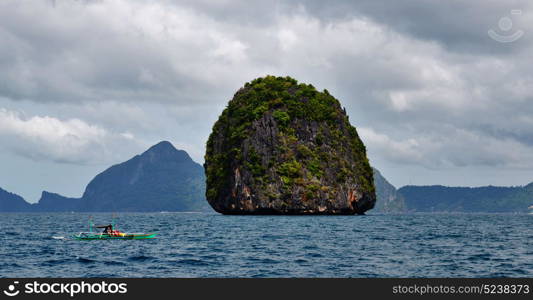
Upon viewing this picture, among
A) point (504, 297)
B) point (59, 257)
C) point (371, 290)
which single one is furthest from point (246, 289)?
point (59, 257)

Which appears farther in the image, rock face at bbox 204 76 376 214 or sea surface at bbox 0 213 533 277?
rock face at bbox 204 76 376 214

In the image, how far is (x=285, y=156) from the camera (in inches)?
4843

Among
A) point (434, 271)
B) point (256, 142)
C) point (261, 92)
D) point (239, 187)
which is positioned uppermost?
point (261, 92)

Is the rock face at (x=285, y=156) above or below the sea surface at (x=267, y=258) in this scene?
above

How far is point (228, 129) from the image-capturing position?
136 meters

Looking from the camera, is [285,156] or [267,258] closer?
[267,258]

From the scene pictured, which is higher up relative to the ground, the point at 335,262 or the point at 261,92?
the point at 261,92

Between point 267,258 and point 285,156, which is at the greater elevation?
point 285,156

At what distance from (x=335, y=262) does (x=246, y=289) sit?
51.9 feet

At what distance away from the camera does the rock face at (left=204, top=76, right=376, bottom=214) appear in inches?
4702

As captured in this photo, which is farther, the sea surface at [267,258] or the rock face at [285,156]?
the rock face at [285,156]

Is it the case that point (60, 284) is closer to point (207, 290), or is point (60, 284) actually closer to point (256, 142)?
point (207, 290)

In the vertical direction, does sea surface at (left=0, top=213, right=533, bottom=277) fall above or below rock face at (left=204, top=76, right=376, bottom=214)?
below

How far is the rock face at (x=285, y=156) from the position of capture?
11944 centimetres
